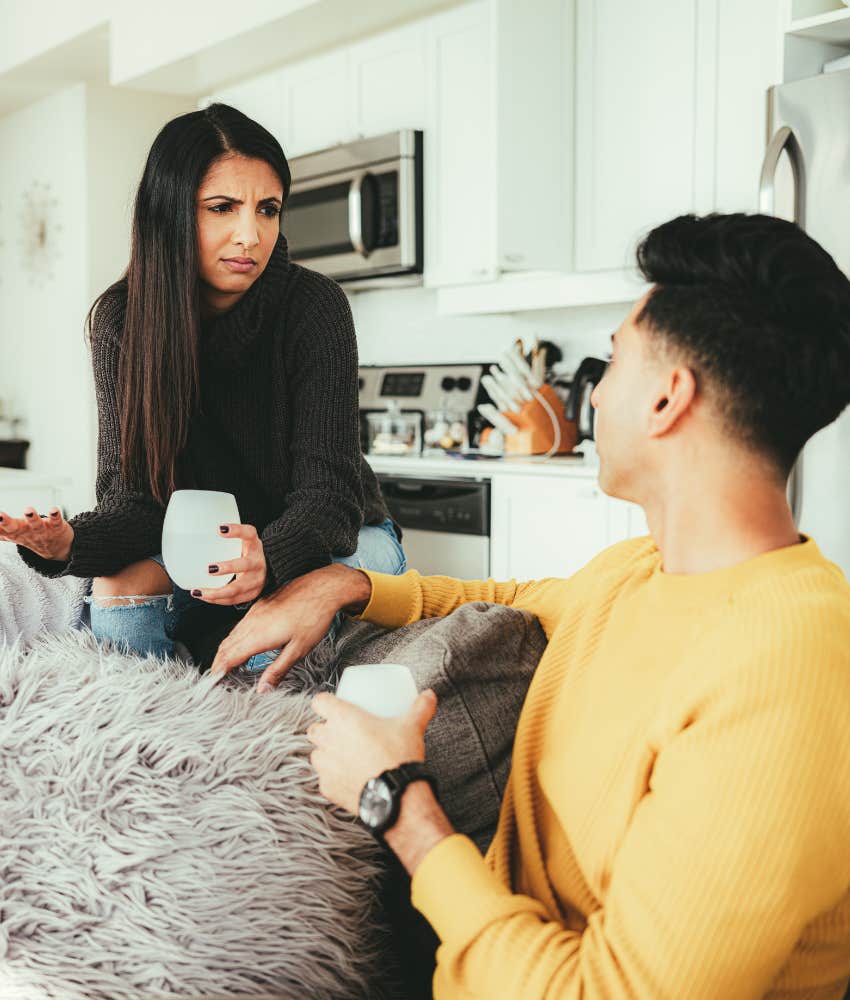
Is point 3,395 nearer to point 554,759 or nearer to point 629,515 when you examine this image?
point 629,515

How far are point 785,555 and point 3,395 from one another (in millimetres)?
6034

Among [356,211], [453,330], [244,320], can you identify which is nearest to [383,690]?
[244,320]

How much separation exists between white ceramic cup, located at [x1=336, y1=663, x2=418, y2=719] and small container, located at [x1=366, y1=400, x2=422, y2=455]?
3198mm

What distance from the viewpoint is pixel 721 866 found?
2.46ft

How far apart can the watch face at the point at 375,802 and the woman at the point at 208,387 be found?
26.4 inches

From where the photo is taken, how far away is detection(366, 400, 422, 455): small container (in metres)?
4.17

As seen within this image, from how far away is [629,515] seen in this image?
3.23 m

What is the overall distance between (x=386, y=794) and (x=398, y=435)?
11.0ft

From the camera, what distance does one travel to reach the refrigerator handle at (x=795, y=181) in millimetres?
2699

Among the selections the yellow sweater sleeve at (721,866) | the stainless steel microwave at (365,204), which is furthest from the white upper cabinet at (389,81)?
the yellow sweater sleeve at (721,866)

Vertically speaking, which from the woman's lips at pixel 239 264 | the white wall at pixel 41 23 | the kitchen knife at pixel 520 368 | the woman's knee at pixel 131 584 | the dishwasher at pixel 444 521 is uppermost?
the white wall at pixel 41 23

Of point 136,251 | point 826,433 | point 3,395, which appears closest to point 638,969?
point 136,251

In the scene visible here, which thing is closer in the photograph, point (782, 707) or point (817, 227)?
point (782, 707)

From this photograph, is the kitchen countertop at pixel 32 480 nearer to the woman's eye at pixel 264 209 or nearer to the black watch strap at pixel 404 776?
the woman's eye at pixel 264 209
